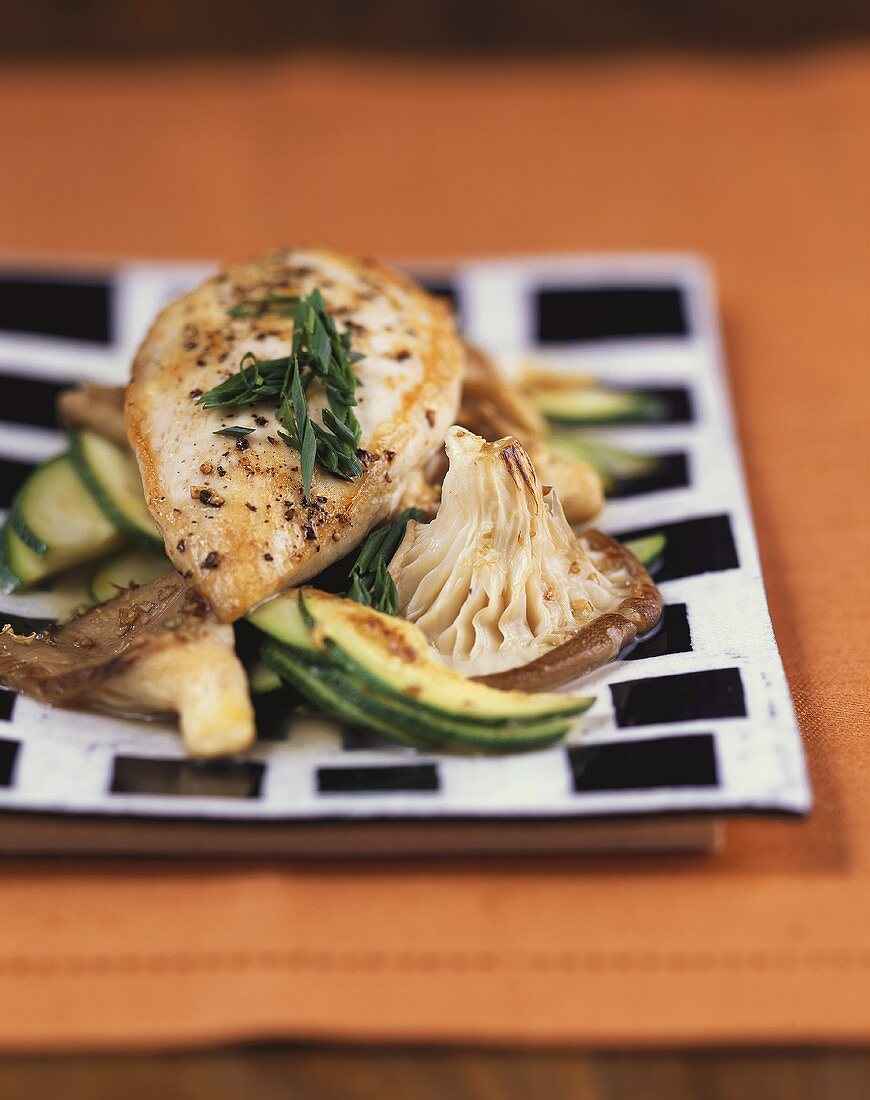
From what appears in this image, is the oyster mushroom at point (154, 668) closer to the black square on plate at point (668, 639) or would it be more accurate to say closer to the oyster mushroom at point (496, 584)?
the oyster mushroom at point (496, 584)

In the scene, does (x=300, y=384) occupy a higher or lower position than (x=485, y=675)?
higher

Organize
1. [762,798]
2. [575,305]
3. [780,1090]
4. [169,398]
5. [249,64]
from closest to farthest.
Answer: [780,1090] → [762,798] → [169,398] → [575,305] → [249,64]

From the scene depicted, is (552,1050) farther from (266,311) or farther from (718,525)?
(266,311)

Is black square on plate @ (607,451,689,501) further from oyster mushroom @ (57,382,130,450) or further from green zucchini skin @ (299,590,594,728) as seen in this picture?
oyster mushroom @ (57,382,130,450)

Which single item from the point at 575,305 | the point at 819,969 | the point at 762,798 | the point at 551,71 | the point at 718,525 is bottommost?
the point at 819,969

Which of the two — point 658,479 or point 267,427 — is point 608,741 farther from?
point 658,479

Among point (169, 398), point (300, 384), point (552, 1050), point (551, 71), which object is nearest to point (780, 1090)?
point (552, 1050)

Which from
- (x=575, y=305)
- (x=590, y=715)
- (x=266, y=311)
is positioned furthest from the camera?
(x=575, y=305)
